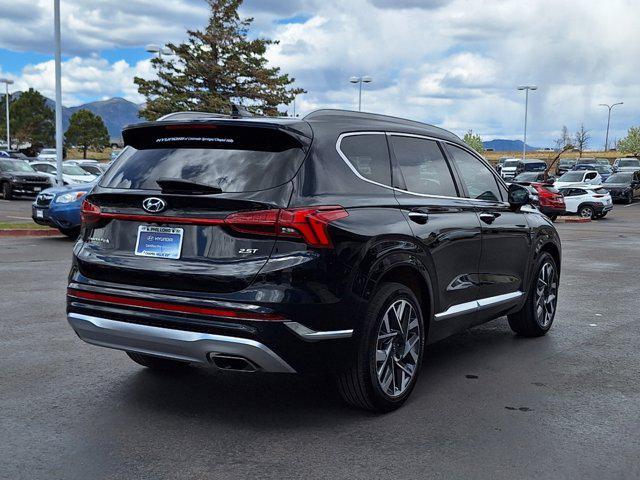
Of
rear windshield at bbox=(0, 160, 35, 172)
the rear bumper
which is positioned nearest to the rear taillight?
the rear bumper

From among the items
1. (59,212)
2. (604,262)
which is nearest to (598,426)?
(604,262)

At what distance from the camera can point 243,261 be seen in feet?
13.6

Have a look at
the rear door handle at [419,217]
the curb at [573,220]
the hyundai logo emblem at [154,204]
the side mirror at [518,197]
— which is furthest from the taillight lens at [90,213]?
the curb at [573,220]

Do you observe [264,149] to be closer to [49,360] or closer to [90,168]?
[49,360]

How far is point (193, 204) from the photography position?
14.1 ft

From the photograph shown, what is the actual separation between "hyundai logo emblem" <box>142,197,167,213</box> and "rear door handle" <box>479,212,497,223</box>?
8.66 ft

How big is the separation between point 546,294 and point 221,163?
13.2 ft

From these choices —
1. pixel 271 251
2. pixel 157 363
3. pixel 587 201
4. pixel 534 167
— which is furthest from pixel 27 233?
pixel 534 167

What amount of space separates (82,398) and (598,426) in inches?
129

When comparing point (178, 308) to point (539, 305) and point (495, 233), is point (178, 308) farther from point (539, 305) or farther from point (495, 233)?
point (539, 305)

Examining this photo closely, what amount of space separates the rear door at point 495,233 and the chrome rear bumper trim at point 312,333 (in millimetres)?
1963

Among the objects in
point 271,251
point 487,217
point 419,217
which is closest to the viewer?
point 271,251

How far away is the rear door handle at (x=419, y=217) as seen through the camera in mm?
4973

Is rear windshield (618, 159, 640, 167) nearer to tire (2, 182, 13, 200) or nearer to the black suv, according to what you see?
tire (2, 182, 13, 200)
